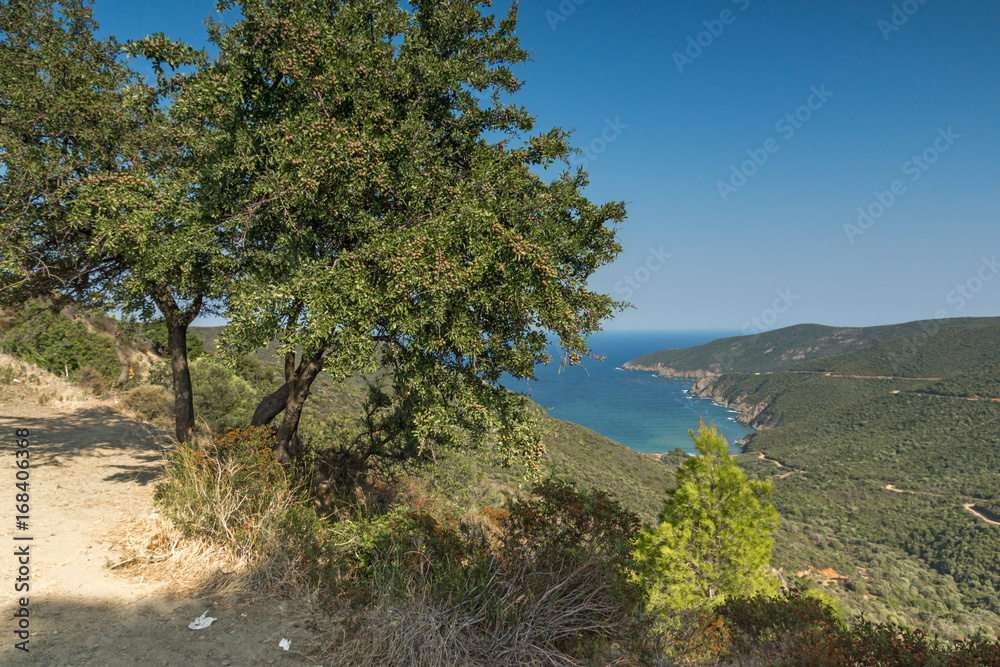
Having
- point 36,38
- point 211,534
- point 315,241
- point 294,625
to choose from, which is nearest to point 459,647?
point 294,625

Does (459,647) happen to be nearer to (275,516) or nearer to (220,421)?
(275,516)

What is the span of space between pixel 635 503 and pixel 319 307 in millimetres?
36540

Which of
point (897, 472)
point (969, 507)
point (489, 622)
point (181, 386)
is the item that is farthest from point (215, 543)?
point (897, 472)

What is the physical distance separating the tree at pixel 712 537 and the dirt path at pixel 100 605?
700 inches

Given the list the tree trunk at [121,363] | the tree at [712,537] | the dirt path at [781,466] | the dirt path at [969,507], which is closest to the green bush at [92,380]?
the tree trunk at [121,363]

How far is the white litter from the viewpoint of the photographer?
3877mm

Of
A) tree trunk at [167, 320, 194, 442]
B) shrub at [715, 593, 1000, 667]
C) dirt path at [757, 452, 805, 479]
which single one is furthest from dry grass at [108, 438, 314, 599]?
dirt path at [757, 452, 805, 479]

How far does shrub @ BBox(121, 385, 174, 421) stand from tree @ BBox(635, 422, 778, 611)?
60.8 ft

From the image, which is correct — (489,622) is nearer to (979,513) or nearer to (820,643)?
(820,643)

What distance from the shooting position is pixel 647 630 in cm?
464

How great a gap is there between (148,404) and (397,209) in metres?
13.2

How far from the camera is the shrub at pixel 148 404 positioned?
13.9 metres

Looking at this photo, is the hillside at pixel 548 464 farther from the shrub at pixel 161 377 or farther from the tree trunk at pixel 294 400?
the shrub at pixel 161 377

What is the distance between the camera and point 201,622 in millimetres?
3924
